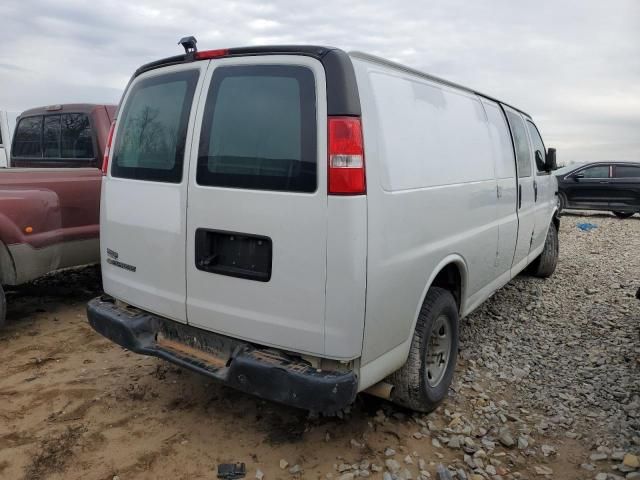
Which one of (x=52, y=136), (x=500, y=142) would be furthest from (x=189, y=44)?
(x=52, y=136)

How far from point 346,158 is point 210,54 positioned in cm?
104

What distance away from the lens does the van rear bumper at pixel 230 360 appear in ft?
7.56

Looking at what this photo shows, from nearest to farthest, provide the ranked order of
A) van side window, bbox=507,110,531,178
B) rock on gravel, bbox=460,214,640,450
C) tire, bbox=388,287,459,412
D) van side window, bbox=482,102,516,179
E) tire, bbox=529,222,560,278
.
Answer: tire, bbox=388,287,459,412, rock on gravel, bbox=460,214,640,450, van side window, bbox=482,102,516,179, van side window, bbox=507,110,531,178, tire, bbox=529,222,560,278

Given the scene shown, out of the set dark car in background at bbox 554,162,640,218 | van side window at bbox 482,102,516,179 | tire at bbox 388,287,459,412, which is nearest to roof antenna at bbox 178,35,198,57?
tire at bbox 388,287,459,412

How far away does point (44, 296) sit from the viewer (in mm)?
5637

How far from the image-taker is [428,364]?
10.7 ft

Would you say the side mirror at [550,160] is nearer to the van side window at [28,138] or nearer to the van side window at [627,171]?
the van side window at [28,138]

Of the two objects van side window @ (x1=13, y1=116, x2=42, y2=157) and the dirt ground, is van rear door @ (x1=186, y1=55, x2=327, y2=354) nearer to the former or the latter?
the dirt ground

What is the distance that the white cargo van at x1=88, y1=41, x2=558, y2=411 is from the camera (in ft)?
7.53

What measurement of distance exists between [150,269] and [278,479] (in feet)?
4.46

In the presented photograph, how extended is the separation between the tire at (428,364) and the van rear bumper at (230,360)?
0.67m

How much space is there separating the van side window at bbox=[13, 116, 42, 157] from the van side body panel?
4822 millimetres

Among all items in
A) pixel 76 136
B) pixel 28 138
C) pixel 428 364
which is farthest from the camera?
pixel 28 138

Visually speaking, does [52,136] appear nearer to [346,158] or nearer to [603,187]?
[346,158]
